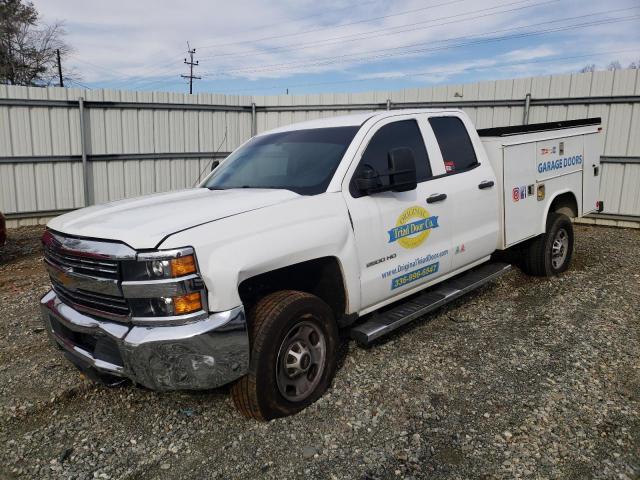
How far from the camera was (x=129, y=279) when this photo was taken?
108 inches

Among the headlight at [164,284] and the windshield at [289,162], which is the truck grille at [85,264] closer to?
the headlight at [164,284]

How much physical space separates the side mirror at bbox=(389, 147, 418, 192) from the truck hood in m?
0.72

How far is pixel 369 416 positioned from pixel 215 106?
1021cm

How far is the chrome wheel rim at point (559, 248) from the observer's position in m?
6.19

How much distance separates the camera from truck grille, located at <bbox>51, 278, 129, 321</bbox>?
285 centimetres

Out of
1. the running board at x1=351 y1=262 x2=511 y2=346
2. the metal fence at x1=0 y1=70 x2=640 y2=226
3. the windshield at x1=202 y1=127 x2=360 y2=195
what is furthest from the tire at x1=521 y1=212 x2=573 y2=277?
the metal fence at x1=0 y1=70 x2=640 y2=226

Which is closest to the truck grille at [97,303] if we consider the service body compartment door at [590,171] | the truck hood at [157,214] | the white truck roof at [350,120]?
the truck hood at [157,214]

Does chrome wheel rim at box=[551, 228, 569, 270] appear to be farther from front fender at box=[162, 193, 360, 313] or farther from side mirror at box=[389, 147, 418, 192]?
front fender at box=[162, 193, 360, 313]

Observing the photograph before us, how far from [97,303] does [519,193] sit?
13.7 feet

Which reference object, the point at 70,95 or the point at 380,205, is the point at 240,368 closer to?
the point at 380,205

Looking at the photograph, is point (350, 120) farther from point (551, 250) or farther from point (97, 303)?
point (551, 250)

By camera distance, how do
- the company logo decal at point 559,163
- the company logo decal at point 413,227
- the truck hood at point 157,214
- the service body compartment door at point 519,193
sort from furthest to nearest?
the company logo decal at point 559,163, the service body compartment door at point 519,193, the company logo decal at point 413,227, the truck hood at point 157,214

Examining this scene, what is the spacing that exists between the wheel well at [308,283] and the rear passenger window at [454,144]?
1657mm

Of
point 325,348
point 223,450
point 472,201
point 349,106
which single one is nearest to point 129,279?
point 223,450
